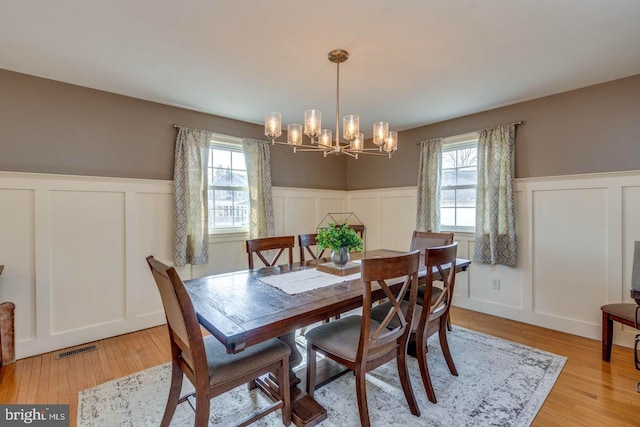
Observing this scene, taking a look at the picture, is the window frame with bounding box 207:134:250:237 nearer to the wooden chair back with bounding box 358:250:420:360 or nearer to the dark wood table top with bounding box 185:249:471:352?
the dark wood table top with bounding box 185:249:471:352

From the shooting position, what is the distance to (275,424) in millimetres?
1694

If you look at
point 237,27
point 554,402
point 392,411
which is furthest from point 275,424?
point 237,27

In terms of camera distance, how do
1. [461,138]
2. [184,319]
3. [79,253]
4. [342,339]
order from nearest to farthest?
[184,319], [342,339], [79,253], [461,138]

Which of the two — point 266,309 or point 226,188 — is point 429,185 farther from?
point 266,309

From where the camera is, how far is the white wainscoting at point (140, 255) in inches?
97.7

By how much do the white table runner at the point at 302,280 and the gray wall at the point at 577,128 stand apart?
2460 millimetres

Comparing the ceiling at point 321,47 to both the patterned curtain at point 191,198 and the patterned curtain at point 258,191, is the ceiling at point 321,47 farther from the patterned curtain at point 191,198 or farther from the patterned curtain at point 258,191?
the patterned curtain at point 258,191

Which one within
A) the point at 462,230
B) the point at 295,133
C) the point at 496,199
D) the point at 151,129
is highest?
the point at 151,129

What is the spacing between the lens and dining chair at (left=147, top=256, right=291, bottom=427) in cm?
128

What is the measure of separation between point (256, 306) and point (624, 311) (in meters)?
2.86

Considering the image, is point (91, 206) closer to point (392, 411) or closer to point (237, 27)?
point (237, 27)

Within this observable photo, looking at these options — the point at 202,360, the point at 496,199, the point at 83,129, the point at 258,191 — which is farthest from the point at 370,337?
the point at 83,129

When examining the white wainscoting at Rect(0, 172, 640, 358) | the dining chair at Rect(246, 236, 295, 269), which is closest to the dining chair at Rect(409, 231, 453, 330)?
the white wainscoting at Rect(0, 172, 640, 358)

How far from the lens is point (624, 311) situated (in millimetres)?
2275
